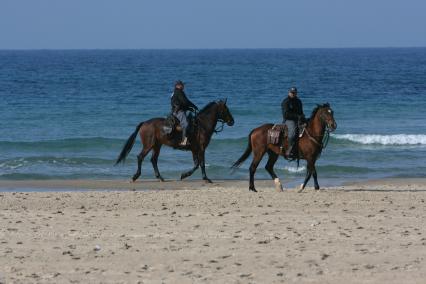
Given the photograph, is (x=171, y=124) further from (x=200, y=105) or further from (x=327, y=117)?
(x=200, y=105)

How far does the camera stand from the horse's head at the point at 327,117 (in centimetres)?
1838

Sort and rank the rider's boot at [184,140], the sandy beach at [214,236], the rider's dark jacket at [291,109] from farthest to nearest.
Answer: the rider's boot at [184,140]
the rider's dark jacket at [291,109]
the sandy beach at [214,236]

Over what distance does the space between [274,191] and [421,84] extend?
44.2m

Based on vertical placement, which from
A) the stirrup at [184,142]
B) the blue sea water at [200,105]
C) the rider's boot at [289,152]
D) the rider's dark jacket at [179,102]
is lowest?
the blue sea water at [200,105]

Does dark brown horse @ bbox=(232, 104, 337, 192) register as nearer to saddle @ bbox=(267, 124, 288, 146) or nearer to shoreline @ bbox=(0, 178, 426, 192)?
saddle @ bbox=(267, 124, 288, 146)

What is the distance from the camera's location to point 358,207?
16609mm

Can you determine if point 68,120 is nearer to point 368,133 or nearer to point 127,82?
point 368,133

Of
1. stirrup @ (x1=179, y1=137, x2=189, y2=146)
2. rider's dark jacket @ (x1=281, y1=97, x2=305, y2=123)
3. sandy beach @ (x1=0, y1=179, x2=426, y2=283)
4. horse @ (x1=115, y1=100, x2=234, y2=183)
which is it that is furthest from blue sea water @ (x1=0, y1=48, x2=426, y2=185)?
sandy beach @ (x1=0, y1=179, x2=426, y2=283)

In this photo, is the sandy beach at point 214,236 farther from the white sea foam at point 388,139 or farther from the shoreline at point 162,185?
the white sea foam at point 388,139

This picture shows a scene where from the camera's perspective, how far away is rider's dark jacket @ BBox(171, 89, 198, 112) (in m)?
21.0

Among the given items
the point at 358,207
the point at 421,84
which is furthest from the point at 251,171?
the point at 421,84

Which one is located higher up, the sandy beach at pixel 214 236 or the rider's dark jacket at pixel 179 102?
the rider's dark jacket at pixel 179 102

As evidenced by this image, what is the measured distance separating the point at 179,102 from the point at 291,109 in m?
3.30

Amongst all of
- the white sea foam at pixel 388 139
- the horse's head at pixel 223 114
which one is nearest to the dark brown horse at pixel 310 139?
the horse's head at pixel 223 114
